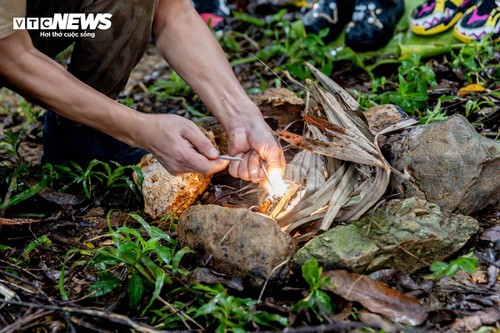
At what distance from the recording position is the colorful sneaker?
4.55 m

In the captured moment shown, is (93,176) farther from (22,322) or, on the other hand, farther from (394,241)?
(394,241)

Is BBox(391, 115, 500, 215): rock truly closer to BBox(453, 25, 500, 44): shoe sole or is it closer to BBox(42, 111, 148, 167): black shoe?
BBox(42, 111, 148, 167): black shoe

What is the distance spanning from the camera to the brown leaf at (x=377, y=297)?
2189mm

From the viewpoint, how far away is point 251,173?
2775 millimetres

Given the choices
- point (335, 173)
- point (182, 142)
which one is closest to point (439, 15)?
point (335, 173)

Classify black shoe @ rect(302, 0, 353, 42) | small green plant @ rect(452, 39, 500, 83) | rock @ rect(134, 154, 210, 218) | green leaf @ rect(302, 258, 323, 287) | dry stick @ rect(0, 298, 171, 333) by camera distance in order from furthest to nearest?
black shoe @ rect(302, 0, 353, 42) < small green plant @ rect(452, 39, 500, 83) < rock @ rect(134, 154, 210, 218) < green leaf @ rect(302, 258, 323, 287) < dry stick @ rect(0, 298, 171, 333)

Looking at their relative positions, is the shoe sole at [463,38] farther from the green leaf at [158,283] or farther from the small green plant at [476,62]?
the green leaf at [158,283]

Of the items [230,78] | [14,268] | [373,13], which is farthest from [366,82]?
[14,268]

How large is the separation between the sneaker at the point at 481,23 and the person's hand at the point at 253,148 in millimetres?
2241

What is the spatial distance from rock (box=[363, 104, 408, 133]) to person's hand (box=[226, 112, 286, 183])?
2.14ft

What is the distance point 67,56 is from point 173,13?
2660mm

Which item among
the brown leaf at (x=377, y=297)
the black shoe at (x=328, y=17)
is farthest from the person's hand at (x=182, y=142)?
the black shoe at (x=328, y=17)

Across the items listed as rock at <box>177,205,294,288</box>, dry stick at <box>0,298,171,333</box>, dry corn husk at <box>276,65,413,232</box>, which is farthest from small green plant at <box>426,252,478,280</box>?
dry stick at <box>0,298,171,333</box>

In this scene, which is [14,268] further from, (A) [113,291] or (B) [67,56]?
(B) [67,56]
